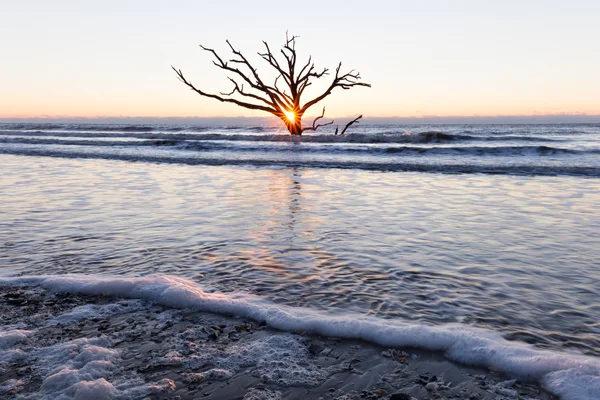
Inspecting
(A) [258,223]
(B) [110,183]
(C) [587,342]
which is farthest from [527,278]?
(B) [110,183]

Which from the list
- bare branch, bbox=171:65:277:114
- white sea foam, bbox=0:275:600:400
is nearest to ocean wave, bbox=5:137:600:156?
bare branch, bbox=171:65:277:114

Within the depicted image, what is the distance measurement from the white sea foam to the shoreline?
0.08 m

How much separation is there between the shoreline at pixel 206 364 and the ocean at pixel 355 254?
0.18 meters

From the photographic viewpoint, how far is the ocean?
8.93 ft

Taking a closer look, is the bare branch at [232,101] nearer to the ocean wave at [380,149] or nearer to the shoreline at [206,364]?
the ocean wave at [380,149]

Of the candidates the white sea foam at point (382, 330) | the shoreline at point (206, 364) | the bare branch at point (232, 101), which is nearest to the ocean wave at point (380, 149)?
the bare branch at point (232, 101)

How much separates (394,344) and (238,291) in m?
1.34

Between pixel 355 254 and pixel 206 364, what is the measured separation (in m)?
2.26

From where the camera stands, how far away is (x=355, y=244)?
473 cm

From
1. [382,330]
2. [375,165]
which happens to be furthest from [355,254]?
[375,165]

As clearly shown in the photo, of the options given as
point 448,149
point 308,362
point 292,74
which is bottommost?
point 308,362

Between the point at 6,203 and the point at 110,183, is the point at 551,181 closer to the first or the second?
the point at 110,183

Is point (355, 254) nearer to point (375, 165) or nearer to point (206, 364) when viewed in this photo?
point (206, 364)

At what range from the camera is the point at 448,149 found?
17094 millimetres
